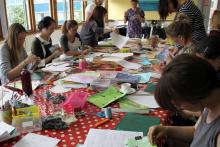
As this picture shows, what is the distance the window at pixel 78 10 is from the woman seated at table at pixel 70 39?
256cm

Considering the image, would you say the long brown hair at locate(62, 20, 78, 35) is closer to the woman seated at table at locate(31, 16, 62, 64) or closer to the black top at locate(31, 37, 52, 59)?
the woman seated at table at locate(31, 16, 62, 64)

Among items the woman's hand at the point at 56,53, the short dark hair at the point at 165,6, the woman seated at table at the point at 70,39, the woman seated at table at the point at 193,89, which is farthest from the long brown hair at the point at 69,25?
the woman seated at table at the point at 193,89

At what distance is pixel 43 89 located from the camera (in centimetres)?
173

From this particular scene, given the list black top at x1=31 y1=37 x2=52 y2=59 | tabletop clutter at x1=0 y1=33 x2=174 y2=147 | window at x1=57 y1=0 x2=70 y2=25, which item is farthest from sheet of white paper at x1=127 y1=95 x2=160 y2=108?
window at x1=57 y1=0 x2=70 y2=25

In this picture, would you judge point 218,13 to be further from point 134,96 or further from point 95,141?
point 95,141

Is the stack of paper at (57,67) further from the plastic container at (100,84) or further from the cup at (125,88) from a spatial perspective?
the cup at (125,88)

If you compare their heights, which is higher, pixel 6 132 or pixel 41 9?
pixel 41 9

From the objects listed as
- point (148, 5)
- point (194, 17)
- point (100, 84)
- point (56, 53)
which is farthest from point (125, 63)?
point (148, 5)

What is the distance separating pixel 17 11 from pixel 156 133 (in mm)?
3651

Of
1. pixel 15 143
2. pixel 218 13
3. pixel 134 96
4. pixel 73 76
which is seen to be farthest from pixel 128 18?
pixel 15 143

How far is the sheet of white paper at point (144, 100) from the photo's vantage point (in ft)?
4.83

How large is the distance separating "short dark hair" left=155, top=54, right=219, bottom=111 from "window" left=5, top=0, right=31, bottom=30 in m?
3.51

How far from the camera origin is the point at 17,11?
405 cm

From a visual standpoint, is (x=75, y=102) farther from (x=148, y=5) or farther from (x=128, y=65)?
(x=148, y=5)
